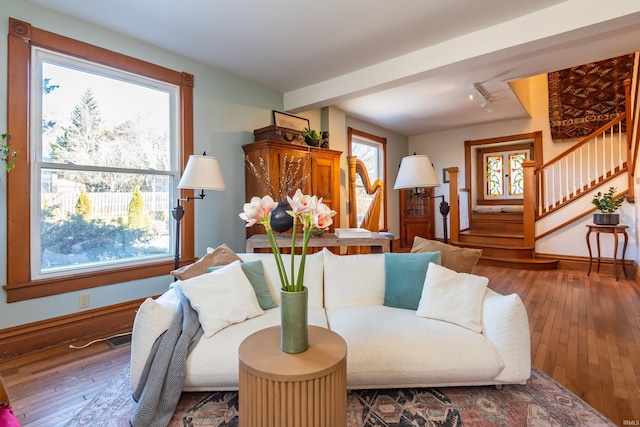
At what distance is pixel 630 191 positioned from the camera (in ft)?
15.0

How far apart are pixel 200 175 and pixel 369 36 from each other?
1.98 metres

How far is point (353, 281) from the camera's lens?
7.63 feet

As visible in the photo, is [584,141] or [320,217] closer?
[320,217]

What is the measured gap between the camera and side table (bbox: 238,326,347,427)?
44.4 inches

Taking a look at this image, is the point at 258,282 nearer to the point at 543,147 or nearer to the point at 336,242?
the point at 336,242

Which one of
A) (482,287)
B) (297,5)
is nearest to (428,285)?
(482,287)

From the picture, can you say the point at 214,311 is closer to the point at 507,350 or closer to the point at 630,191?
the point at 507,350

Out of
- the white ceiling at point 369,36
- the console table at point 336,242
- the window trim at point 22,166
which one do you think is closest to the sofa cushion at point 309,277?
the console table at point 336,242

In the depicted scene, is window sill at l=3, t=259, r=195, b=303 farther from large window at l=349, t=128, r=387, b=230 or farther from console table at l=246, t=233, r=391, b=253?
large window at l=349, t=128, r=387, b=230

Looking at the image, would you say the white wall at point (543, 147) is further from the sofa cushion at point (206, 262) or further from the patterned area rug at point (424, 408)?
the sofa cushion at point (206, 262)

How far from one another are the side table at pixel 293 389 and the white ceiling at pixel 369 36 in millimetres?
2467

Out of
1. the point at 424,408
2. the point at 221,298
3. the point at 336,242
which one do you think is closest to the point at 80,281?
the point at 221,298

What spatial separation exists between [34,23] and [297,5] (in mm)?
2036

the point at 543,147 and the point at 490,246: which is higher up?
the point at 543,147
